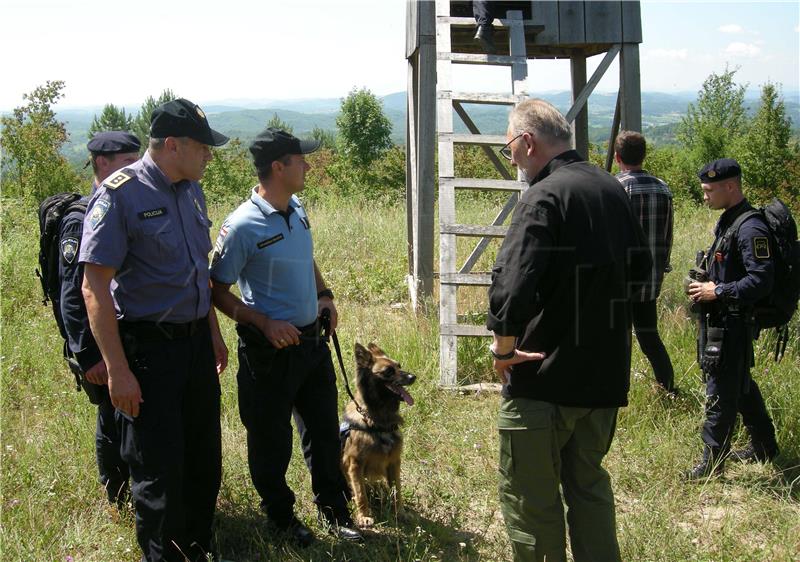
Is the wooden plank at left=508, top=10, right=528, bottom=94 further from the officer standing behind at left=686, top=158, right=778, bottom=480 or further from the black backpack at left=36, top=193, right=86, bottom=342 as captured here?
the black backpack at left=36, top=193, right=86, bottom=342

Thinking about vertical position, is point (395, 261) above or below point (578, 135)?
below

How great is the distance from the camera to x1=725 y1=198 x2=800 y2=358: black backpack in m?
4.12

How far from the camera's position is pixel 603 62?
755cm

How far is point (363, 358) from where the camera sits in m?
3.89

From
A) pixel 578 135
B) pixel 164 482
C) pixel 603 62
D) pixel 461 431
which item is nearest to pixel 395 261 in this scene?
pixel 578 135

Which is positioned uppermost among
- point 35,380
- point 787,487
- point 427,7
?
point 427,7

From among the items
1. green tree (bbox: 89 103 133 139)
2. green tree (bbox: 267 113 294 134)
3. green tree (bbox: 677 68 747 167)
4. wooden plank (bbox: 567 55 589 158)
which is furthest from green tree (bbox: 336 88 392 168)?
wooden plank (bbox: 567 55 589 158)

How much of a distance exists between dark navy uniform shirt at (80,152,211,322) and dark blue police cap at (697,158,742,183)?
310 centimetres

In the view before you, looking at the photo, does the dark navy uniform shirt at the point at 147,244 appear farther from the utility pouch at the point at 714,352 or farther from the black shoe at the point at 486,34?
the black shoe at the point at 486,34

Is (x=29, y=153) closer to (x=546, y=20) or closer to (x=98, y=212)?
(x=546, y=20)

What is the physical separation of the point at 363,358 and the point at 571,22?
5098 millimetres

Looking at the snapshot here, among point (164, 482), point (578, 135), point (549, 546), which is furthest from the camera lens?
point (578, 135)

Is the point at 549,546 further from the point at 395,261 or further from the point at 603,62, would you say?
the point at 395,261

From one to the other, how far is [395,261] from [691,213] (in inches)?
293
